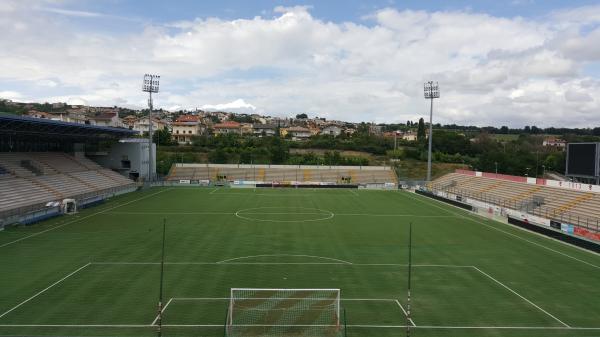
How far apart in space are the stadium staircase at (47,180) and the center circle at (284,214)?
16.7 metres

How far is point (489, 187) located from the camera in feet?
165

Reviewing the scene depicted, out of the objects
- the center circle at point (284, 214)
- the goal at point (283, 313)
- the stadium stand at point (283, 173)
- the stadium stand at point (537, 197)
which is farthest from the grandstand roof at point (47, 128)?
the stadium stand at point (537, 197)

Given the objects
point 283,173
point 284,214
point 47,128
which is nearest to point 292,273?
point 284,214

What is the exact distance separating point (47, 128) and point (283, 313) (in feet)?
133

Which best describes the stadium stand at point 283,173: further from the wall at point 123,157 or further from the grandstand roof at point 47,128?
the grandstand roof at point 47,128

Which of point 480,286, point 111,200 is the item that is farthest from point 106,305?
point 111,200

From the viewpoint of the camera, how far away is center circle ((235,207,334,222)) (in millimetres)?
35959

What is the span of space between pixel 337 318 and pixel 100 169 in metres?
51.5

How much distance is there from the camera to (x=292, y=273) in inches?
786

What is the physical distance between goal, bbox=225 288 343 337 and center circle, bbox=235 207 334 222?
18852mm

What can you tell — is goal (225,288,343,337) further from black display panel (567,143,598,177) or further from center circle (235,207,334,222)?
black display panel (567,143,598,177)

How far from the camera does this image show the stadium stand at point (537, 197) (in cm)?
3344

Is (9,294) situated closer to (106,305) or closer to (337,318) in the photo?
(106,305)

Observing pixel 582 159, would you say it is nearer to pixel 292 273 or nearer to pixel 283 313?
pixel 292 273
